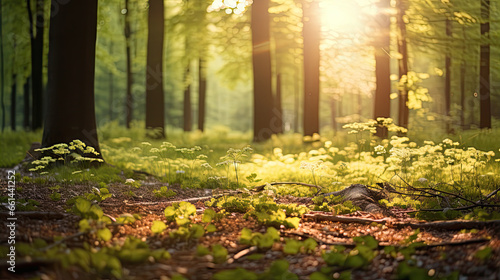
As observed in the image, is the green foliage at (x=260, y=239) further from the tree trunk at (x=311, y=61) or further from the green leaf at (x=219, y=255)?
the tree trunk at (x=311, y=61)

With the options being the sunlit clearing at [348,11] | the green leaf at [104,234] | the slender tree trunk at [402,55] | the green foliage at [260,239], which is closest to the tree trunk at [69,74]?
the green leaf at [104,234]

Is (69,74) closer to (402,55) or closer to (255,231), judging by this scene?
(255,231)

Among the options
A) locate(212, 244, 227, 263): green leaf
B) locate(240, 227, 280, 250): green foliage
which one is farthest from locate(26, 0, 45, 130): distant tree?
locate(212, 244, 227, 263): green leaf

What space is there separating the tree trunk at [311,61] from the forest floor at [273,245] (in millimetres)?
8487

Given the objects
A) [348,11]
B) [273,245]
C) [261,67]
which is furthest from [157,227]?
[261,67]

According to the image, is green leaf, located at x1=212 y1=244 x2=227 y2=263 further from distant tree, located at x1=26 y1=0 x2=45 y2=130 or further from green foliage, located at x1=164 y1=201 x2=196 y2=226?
distant tree, located at x1=26 y1=0 x2=45 y2=130

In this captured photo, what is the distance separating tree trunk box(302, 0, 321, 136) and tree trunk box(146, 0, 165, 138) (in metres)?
5.21

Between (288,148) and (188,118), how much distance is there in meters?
14.6

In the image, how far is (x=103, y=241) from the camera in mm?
3445

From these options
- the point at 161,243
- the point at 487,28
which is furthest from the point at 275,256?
the point at 487,28

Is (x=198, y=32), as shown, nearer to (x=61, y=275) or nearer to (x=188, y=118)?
(x=188, y=118)

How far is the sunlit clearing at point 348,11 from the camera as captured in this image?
1155cm

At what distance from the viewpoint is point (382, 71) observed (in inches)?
460

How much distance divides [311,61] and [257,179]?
8.87m
